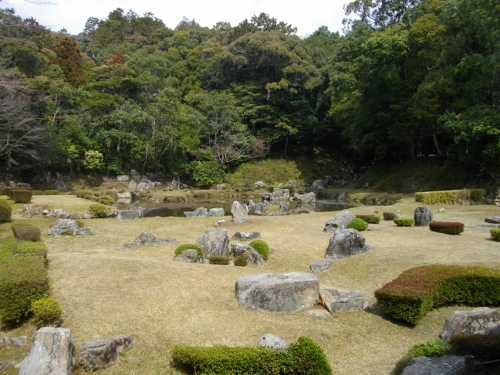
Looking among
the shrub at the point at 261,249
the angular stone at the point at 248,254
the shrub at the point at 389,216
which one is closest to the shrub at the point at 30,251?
the angular stone at the point at 248,254

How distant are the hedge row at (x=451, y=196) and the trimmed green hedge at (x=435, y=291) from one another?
62.0ft

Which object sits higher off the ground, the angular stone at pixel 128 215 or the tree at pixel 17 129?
the tree at pixel 17 129

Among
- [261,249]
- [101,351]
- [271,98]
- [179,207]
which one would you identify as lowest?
[179,207]

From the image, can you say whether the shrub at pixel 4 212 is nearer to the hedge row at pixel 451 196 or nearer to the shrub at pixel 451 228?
the shrub at pixel 451 228

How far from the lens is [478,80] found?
28125 millimetres

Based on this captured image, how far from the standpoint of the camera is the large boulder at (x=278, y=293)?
9.05m

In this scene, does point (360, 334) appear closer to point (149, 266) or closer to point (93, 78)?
point (149, 266)

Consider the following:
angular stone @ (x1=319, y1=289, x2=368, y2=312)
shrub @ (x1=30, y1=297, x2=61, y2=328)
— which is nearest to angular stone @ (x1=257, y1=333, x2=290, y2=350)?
angular stone @ (x1=319, y1=289, x2=368, y2=312)

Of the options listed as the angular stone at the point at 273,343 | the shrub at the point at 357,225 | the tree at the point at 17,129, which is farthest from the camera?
the tree at the point at 17,129

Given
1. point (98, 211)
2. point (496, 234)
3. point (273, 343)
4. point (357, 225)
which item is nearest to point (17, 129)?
point (98, 211)

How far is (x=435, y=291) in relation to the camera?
8.93 meters

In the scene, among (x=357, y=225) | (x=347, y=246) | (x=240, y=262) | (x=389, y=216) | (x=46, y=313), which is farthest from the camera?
(x=389, y=216)

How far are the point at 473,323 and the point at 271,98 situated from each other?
49968mm

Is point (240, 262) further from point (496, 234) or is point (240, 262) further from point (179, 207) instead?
point (179, 207)
